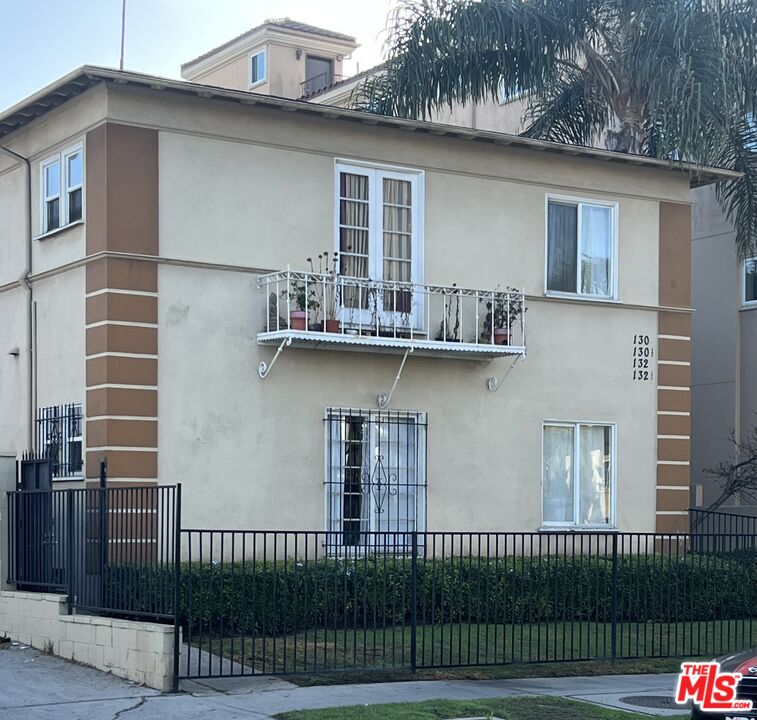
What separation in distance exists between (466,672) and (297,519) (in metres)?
4.51

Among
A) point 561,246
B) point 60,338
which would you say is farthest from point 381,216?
point 60,338

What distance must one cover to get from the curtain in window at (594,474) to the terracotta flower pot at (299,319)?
207 inches

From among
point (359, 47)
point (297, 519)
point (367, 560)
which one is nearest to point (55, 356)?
point (297, 519)

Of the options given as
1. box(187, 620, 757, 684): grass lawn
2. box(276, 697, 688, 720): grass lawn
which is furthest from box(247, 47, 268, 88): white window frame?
box(276, 697, 688, 720): grass lawn

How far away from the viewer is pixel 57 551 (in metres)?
15.9

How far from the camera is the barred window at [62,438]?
18.2m

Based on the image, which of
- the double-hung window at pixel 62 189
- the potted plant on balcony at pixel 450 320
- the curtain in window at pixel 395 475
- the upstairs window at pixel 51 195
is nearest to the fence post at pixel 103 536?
the double-hung window at pixel 62 189

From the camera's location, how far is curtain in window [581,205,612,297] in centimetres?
2159

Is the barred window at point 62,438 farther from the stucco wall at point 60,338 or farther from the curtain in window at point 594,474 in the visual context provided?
the curtain in window at point 594,474

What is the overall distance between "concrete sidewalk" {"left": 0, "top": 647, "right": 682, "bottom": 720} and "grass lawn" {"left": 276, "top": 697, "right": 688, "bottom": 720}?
15.3 inches

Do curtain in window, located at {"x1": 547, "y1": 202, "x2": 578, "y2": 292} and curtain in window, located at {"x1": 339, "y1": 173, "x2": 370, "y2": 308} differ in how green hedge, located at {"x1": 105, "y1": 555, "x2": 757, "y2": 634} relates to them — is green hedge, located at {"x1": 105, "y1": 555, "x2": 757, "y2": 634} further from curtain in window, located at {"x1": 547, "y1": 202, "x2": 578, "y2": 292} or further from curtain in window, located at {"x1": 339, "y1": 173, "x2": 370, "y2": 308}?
curtain in window, located at {"x1": 547, "y1": 202, "x2": 578, "y2": 292}

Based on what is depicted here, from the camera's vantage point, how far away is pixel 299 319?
60.3 ft

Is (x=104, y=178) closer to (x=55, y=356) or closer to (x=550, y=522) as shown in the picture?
(x=55, y=356)

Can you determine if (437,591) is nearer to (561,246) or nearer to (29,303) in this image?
(561,246)
